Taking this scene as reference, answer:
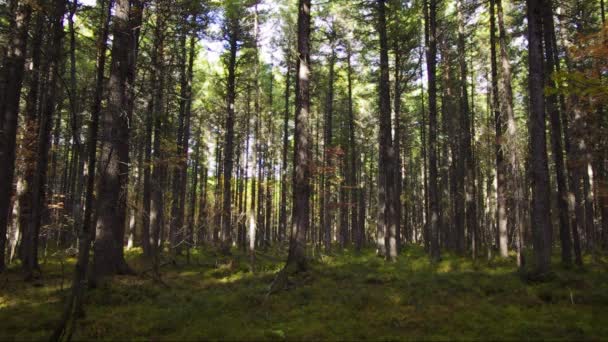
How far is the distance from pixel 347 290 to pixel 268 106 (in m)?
23.4

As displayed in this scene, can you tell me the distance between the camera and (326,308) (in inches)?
316

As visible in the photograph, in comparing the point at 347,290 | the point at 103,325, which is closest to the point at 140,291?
the point at 103,325

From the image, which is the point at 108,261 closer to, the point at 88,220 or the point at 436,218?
the point at 88,220

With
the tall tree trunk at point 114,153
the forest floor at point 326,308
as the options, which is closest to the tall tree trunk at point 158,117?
the tall tree trunk at point 114,153

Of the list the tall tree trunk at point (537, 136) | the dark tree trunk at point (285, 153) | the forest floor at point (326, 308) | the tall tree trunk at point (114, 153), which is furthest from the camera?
the dark tree trunk at point (285, 153)

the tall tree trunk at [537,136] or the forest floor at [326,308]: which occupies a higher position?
the tall tree trunk at [537,136]

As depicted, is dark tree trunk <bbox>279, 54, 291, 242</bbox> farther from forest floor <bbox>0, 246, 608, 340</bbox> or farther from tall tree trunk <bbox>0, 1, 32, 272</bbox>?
forest floor <bbox>0, 246, 608, 340</bbox>

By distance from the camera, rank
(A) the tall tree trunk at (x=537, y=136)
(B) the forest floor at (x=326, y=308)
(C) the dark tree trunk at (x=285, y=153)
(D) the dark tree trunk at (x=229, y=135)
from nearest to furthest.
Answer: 1. (B) the forest floor at (x=326, y=308)
2. (A) the tall tree trunk at (x=537, y=136)
3. (D) the dark tree trunk at (x=229, y=135)
4. (C) the dark tree trunk at (x=285, y=153)

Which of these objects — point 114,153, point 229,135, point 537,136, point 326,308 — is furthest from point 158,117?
point 537,136

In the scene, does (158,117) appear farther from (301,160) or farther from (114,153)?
(301,160)

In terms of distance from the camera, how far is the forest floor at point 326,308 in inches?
248

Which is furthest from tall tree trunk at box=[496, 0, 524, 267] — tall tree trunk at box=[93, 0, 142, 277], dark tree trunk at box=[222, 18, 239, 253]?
dark tree trunk at box=[222, 18, 239, 253]

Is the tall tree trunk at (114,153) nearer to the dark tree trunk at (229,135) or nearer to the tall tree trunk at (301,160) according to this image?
the tall tree trunk at (301,160)

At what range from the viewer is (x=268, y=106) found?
102 feet
